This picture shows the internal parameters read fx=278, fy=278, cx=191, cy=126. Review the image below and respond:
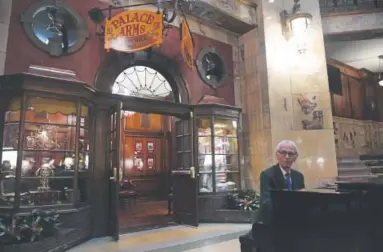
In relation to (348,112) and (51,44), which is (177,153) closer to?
(51,44)

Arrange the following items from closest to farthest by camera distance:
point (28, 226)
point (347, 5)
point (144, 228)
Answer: point (28, 226) < point (144, 228) < point (347, 5)

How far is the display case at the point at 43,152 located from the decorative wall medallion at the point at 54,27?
0.97m

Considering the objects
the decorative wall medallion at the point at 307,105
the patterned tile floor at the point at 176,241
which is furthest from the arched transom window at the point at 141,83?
the decorative wall medallion at the point at 307,105

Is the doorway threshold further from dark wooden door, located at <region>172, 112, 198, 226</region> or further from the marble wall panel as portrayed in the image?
the marble wall panel

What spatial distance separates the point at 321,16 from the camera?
7.12 m

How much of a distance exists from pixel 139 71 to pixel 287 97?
335 centimetres

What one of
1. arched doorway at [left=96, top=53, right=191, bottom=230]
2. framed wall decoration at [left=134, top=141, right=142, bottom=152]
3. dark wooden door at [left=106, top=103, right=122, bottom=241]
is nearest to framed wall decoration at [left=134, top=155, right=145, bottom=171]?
arched doorway at [left=96, top=53, right=191, bottom=230]

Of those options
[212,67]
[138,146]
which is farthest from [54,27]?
[138,146]

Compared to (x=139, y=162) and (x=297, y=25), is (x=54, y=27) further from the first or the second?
(x=139, y=162)

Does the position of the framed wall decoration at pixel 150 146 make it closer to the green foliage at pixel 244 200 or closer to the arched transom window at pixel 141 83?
the arched transom window at pixel 141 83

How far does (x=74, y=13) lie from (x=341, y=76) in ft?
28.7

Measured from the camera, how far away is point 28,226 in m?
3.40

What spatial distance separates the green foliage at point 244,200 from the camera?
554 cm

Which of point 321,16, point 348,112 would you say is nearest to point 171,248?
point 321,16
